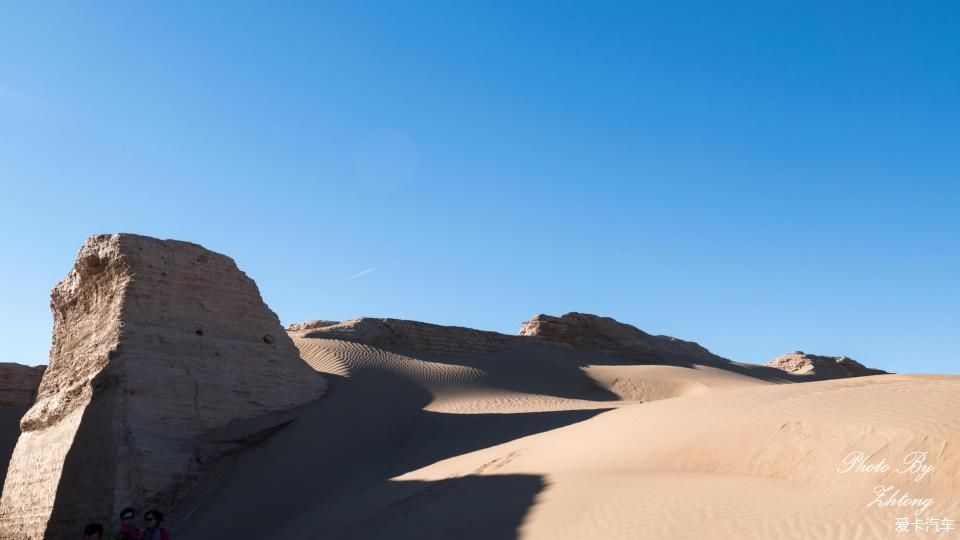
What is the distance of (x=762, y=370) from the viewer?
104ft

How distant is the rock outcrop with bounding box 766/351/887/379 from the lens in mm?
33031

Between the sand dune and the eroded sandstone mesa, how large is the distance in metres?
0.87

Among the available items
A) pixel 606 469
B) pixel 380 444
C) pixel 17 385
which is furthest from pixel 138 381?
pixel 17 385

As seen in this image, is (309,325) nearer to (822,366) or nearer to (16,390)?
(16,390)

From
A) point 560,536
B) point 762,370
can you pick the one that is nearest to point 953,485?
point 560,536

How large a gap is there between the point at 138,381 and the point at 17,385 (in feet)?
43.3

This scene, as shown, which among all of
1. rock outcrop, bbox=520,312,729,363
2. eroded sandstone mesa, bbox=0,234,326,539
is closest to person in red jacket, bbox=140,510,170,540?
eroded sandstone mesa, bbox=0,234,326,539

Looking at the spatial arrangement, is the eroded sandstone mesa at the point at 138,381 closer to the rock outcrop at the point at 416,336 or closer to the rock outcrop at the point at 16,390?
the rock outcrop at the point at 416,336

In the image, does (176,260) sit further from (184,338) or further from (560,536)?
(560,536)

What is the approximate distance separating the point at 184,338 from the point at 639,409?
7257mm

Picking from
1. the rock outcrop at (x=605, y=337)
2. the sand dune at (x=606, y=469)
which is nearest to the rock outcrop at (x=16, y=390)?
the sand dune at (x=606, y=469)

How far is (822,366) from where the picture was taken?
3353 centimetres

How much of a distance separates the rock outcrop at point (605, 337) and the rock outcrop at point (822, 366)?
439cm

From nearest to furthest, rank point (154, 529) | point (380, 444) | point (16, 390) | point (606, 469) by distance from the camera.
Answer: point (154, 529)
point (606, 469)
point (380, 444)
point (16, 390)
